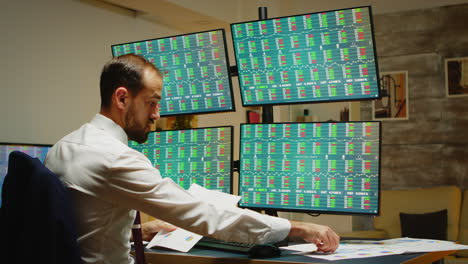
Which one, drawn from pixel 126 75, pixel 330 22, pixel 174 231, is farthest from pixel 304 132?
pixel 126 75

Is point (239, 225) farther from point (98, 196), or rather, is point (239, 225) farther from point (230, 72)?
point (230, 72)

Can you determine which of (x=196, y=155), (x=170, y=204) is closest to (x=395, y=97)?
(x=196, y=155)

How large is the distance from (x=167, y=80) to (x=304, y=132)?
0.74 metres

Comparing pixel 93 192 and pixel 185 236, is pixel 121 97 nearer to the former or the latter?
pixel 93 192

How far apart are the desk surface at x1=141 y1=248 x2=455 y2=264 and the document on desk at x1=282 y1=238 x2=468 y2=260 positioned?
0.03 m

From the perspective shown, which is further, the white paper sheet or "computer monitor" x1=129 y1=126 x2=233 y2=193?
"computer monitor" x1=129 y1=126 x2=233 y2=193

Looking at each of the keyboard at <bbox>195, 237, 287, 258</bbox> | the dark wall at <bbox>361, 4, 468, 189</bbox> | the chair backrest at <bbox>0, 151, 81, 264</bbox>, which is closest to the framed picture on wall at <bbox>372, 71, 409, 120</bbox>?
the dark wall at <bbox>361, 4, 468, 189</bbox>

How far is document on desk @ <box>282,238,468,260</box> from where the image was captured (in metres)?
1.68

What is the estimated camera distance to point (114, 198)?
1453 mm

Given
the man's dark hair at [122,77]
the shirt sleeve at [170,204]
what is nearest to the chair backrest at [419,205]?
the shirt sleeve at [170,204]

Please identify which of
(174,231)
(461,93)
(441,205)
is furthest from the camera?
(461,93)

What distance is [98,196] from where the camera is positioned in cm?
145

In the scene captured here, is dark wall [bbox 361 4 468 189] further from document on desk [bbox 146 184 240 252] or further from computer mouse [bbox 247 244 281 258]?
computer mouse [bbox 247 244 281 258]

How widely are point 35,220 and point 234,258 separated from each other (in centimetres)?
63
